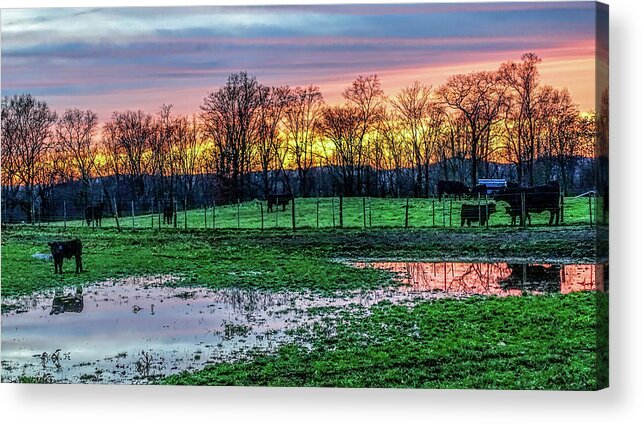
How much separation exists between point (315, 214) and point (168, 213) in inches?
66.3

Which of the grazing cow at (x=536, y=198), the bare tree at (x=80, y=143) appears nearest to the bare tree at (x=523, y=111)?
the grazing cow at (x=536, y=198)

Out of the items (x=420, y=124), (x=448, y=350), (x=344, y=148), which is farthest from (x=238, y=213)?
(x=448, y=350)

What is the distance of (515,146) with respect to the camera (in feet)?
A: 40.7

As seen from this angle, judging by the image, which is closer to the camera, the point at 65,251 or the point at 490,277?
the point at 490,277

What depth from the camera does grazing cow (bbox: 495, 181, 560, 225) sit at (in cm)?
1219

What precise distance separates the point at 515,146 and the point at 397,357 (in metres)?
2.59

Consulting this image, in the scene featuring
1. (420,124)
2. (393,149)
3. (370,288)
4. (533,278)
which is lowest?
(370,288)

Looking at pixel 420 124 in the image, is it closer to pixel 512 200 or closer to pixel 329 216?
pixel 512 200

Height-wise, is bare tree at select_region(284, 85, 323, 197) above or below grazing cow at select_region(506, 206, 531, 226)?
above

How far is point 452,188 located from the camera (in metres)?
12.5

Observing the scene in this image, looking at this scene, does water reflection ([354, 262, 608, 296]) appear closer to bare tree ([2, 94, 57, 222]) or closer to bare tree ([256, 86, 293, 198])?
bare tree ([256, 86, 293, 198])

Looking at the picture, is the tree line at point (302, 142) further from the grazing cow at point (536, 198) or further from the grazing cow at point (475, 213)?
the grazing cow at point (475, 213)

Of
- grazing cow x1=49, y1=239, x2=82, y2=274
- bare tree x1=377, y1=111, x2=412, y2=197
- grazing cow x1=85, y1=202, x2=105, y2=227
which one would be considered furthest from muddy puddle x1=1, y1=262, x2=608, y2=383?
bare tree x1=377, y1=111, x2=412, y2=197

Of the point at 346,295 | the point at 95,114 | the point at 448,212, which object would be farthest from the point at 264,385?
the point at 95,114
